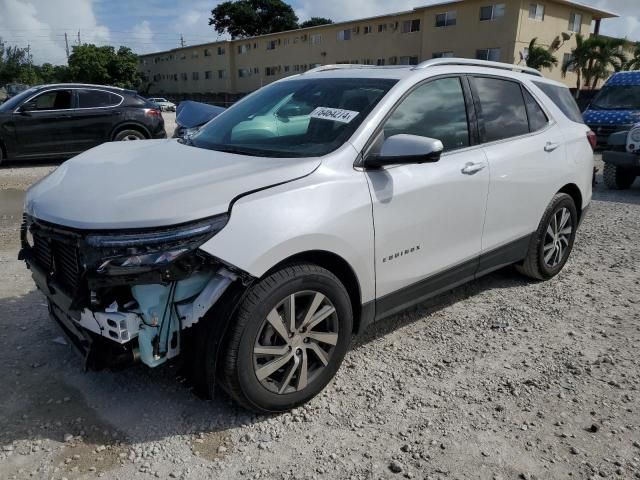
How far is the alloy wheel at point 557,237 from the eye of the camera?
4469 millimetres

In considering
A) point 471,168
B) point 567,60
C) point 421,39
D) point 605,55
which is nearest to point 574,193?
point 471,168

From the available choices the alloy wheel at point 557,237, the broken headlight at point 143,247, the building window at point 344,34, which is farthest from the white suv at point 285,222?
the building window at point 344,34

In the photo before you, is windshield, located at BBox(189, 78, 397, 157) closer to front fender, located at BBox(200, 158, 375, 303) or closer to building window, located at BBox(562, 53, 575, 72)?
front fender, located at BBox(200, 158, 375, 303)

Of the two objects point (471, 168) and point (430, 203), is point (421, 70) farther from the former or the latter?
point (430, 203)

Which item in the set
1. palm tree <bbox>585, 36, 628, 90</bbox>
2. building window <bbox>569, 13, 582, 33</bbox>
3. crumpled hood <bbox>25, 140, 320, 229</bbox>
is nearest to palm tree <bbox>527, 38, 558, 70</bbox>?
palm tree <bbox>585, 36, 628, 90</bbox>

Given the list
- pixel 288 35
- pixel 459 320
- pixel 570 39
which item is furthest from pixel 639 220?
pixel 288 35

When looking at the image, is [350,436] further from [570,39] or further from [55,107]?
[570,39]

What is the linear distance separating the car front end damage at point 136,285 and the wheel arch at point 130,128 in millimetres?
9018

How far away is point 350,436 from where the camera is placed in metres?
2.64

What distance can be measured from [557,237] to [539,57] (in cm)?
3201

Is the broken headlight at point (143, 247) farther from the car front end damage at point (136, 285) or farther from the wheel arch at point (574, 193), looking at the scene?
the wheel arch at point (574, 193)

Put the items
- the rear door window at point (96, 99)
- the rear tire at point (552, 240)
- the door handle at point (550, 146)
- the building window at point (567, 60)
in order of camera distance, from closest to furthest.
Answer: the door handle at point (550, 146)
the rear tire at point (552, 240)
the rear door window at point (96, 99)
the building window at point (567, 60)

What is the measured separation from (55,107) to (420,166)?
9.74 meters

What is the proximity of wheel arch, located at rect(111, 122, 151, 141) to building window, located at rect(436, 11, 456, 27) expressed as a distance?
2949cm
